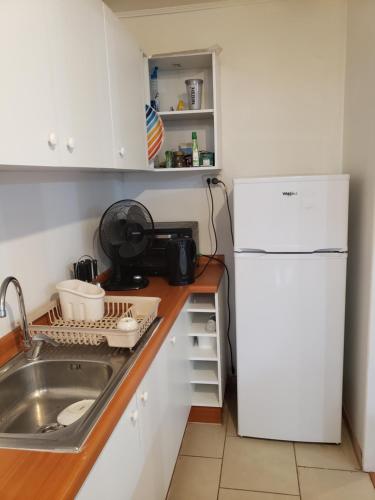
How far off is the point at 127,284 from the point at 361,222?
1.26 m

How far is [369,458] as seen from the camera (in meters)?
2.01

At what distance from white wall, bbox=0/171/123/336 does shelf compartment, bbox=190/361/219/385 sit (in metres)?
0.95

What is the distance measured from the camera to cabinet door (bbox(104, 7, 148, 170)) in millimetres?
1737

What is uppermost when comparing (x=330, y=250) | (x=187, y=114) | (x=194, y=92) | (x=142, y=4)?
(x=142, y=4)

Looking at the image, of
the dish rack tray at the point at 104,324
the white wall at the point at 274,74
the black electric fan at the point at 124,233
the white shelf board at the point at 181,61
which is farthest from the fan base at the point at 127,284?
the white shelf board at the point at 181,61

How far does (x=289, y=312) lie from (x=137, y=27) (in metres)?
1.97

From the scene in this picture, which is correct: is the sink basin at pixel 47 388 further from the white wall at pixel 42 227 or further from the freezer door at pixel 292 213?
the freezer door at pixel 292 213

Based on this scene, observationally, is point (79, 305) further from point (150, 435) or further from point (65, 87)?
point (65, 87)

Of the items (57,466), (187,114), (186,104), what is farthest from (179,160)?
(57,466)

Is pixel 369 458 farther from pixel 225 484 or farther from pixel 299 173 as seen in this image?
pixel 299 173

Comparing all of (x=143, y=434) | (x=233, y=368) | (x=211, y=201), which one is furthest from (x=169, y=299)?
(x=233, y=368)

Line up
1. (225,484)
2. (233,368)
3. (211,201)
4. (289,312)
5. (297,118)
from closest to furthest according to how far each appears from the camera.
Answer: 1. (225,484)
2. (289,312)
3. (297,118)
4. (211,201)
5. (233,368)

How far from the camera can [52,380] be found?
4.78ft

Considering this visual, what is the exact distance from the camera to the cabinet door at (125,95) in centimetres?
174
